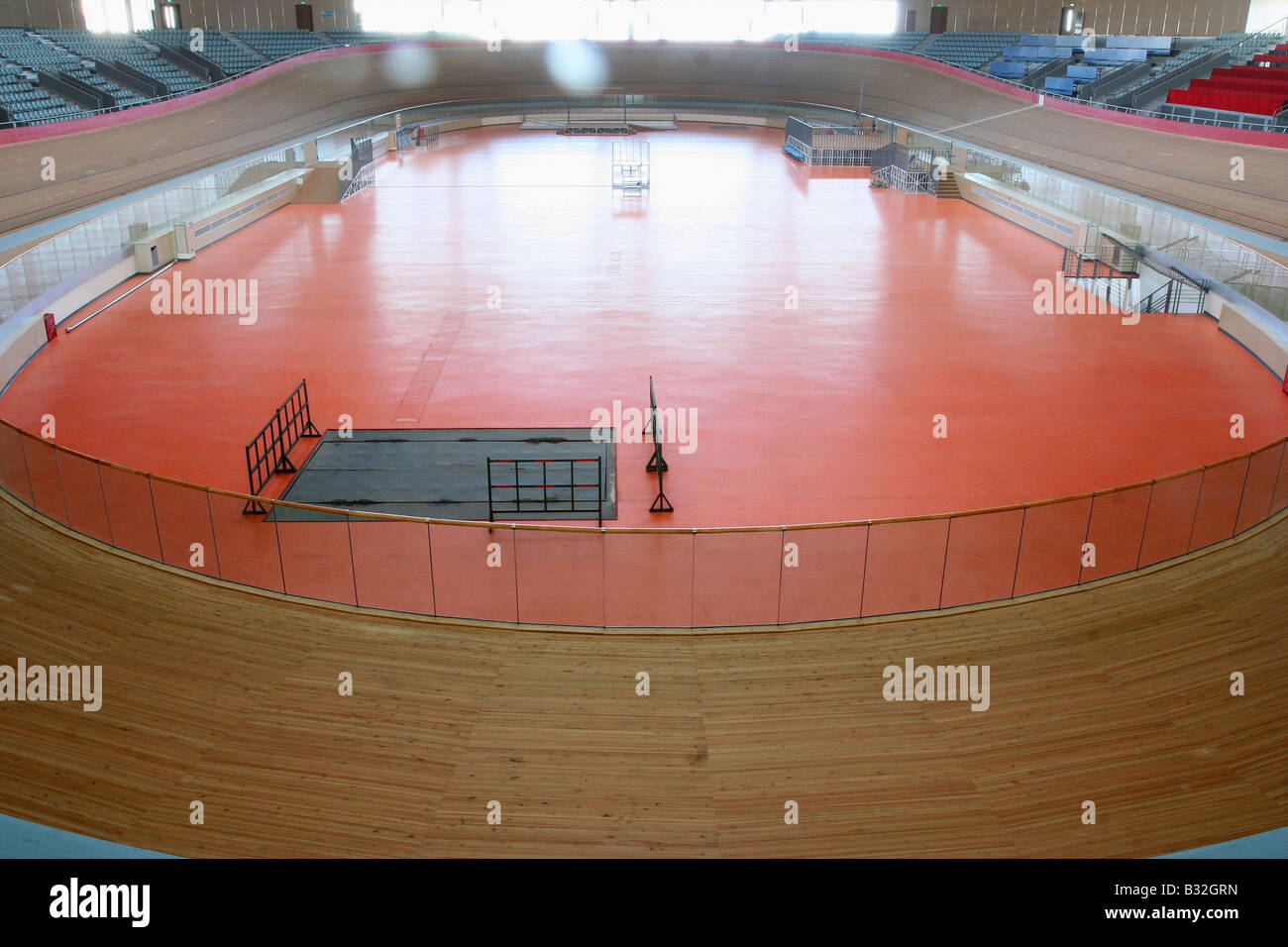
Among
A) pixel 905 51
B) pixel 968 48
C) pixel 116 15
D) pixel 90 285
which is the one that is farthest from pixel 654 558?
pixel 116 15

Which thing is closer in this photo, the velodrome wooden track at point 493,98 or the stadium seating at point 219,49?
the velodrome wooden track at point 493,98

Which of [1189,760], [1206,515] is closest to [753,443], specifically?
[1206,515]

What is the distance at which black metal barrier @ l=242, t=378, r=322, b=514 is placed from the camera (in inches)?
472

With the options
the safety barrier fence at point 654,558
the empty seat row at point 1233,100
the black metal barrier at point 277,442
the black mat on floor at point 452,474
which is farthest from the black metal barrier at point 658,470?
the empty seat row at point 1233,100

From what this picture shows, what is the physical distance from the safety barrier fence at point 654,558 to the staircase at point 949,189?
22.9 metres

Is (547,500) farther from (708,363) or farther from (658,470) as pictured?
(708,363)

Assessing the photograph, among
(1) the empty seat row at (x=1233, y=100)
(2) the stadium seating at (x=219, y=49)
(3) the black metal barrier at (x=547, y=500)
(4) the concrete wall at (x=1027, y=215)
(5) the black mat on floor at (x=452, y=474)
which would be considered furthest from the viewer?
(2) the stadium seating at (x=219, y=49)

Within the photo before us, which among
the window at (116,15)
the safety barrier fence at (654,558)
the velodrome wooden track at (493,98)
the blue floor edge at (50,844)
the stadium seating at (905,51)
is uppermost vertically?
the window at (116,15)

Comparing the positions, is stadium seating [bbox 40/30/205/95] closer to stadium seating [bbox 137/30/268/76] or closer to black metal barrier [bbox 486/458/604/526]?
stadium seating [bbox 137/30/268/76]

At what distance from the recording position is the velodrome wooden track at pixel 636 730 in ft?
21.0

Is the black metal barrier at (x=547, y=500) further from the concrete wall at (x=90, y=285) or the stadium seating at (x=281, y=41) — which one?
the stadium seating at (x=281, y=41)

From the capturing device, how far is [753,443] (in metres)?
13.4

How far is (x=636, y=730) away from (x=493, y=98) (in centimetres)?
4775
